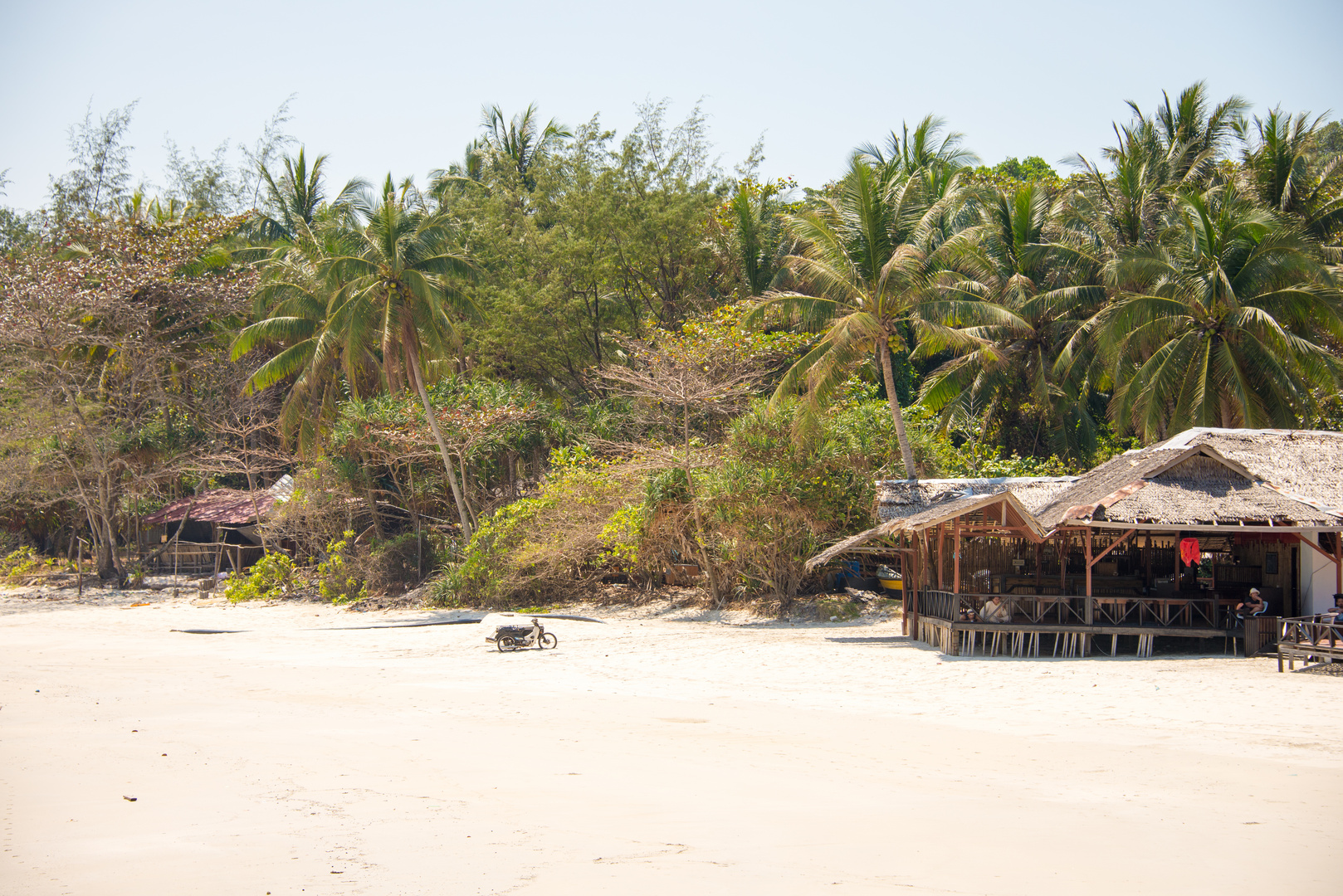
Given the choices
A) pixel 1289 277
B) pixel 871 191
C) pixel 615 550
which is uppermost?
pixel 871 191

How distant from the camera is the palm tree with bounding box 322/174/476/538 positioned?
2328 cm

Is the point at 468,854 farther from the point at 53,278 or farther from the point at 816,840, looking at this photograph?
the point at 53,278

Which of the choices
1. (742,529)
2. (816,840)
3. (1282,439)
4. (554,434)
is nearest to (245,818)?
(816,840)

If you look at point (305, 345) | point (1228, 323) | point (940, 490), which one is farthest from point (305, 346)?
point (1228, 323)

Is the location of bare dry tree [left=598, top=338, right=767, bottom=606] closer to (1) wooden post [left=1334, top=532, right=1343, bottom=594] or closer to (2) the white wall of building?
(2) the white wall of building

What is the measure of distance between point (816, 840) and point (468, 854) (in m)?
2.35

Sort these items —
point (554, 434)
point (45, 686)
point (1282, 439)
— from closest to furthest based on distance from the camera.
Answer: point (45, 686) → point (1282, 439) → point (554, 434)

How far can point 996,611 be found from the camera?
15.1 m

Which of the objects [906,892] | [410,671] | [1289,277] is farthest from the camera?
[1289,277]

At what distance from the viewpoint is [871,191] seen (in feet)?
63.9

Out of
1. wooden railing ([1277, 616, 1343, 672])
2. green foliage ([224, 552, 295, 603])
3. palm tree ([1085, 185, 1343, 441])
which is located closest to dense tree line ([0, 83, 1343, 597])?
palm tree ([1085, 185, 1343, 441])

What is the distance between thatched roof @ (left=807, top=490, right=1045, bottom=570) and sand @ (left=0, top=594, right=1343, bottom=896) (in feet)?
6.64

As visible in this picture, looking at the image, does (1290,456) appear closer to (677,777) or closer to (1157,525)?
(1157,525)

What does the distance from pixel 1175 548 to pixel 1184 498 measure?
3.91m
